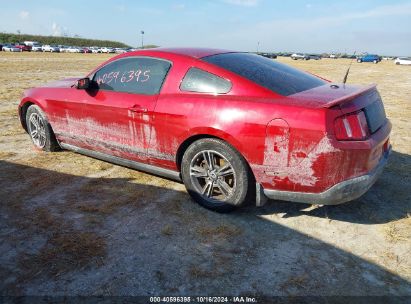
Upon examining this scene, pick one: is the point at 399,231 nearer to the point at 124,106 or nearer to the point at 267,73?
the point at 267,73

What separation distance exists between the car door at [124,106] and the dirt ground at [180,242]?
50 cm

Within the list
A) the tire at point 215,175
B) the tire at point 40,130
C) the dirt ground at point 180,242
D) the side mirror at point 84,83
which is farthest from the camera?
the tire at point 40,130

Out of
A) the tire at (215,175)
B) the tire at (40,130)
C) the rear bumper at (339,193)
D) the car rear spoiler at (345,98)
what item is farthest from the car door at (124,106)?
the car rear spoiler at (345,98)

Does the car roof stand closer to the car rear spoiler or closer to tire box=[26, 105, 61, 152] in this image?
the car rear spoiler

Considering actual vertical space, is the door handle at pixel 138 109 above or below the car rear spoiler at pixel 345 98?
below

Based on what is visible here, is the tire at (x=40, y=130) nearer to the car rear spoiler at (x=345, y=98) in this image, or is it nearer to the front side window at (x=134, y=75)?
the front side window at (x=134, y=75)

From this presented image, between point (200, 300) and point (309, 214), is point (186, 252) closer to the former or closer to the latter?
point (200, 300)

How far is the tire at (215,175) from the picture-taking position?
338cm

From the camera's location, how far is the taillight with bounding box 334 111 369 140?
2928 millimetres

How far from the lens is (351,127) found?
2988mm

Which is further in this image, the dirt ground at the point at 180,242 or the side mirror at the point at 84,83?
the side mirror at the point at 84,83

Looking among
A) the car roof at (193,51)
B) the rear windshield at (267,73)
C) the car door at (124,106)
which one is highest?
the car roof at (193,51)

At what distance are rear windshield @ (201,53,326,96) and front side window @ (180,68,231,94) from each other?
158 mm

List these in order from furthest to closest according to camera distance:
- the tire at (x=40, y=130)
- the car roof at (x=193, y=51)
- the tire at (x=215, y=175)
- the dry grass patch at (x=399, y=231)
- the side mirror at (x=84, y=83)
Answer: the tire at (x=40, y=130)
the side mirror at (x=84, y=83)
the car roof at (x=193, y=51)
the tire at (x=215, y=175)
the dry grass patch at (x=399, y=231)
